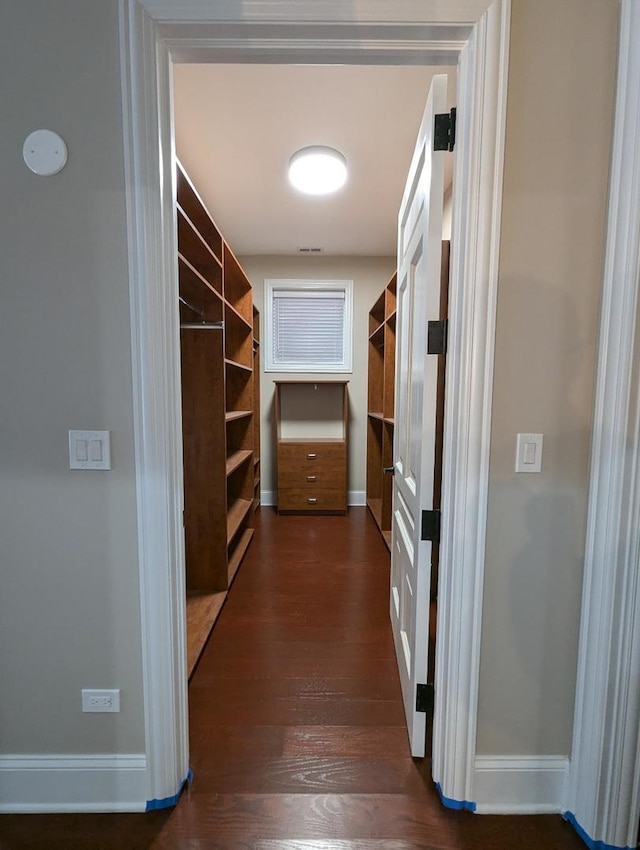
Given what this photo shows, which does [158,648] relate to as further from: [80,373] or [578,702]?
[578,702]

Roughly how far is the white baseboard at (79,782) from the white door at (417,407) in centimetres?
93

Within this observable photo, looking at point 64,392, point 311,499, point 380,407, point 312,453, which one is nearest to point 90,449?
point 64,392

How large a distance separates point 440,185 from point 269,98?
1.39 m

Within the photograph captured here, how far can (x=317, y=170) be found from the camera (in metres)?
2.39

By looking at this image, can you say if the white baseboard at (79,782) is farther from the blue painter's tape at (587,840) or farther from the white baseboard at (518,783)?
the blue painter's tape at (587,840)

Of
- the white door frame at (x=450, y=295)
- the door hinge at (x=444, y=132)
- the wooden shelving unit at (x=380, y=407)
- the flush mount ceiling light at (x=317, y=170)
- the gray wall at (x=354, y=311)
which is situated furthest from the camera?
the gray wall at (x=354, y=311)

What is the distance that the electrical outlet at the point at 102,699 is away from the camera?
3.64 feet

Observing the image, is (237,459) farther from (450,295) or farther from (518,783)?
(518,783)

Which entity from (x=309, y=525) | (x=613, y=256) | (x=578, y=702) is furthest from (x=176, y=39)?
(x=309, y=525)

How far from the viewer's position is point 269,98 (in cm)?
188

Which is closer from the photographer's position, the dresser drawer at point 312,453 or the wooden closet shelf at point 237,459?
the wooden closet shelf at point 237,459

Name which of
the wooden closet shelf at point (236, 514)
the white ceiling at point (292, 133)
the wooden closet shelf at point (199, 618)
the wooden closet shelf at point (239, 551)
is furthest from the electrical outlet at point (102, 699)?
the white ceiling at point (292, 133)

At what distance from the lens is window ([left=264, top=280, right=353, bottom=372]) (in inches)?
157

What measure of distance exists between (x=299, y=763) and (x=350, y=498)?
2914 mm
